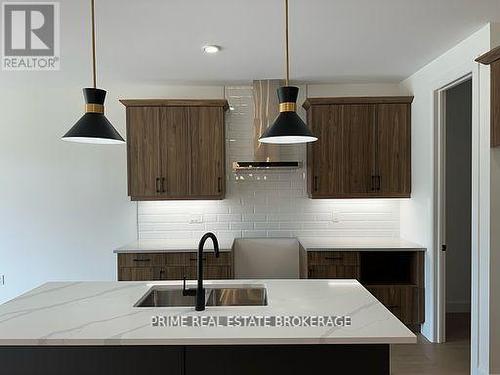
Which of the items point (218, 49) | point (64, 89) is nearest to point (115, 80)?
point (64, 89)

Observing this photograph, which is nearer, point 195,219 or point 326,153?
point 326,153

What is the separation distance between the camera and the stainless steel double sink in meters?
2.20

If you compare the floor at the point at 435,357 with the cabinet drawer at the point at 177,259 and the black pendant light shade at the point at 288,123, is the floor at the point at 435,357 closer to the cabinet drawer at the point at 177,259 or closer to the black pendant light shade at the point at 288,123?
the cabinet drawer at the point at 177,259

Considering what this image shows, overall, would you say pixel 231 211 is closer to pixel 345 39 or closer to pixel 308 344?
pixel 345 39

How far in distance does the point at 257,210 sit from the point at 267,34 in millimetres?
2041

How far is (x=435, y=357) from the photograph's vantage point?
3277mm

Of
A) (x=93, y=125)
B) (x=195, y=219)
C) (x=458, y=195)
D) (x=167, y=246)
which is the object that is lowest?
(x=167, y=246)

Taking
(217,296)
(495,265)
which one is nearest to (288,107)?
(217,296)

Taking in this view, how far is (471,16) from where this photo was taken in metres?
2.59

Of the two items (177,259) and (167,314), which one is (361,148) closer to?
(177,259)

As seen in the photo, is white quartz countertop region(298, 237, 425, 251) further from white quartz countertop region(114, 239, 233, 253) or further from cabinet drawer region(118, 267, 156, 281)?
cabinet drawer region(118, 267, 156, 281)

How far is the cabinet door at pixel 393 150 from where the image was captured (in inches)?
157

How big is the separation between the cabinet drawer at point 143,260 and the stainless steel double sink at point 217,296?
5.07 feet

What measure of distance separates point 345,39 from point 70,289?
2.59m
